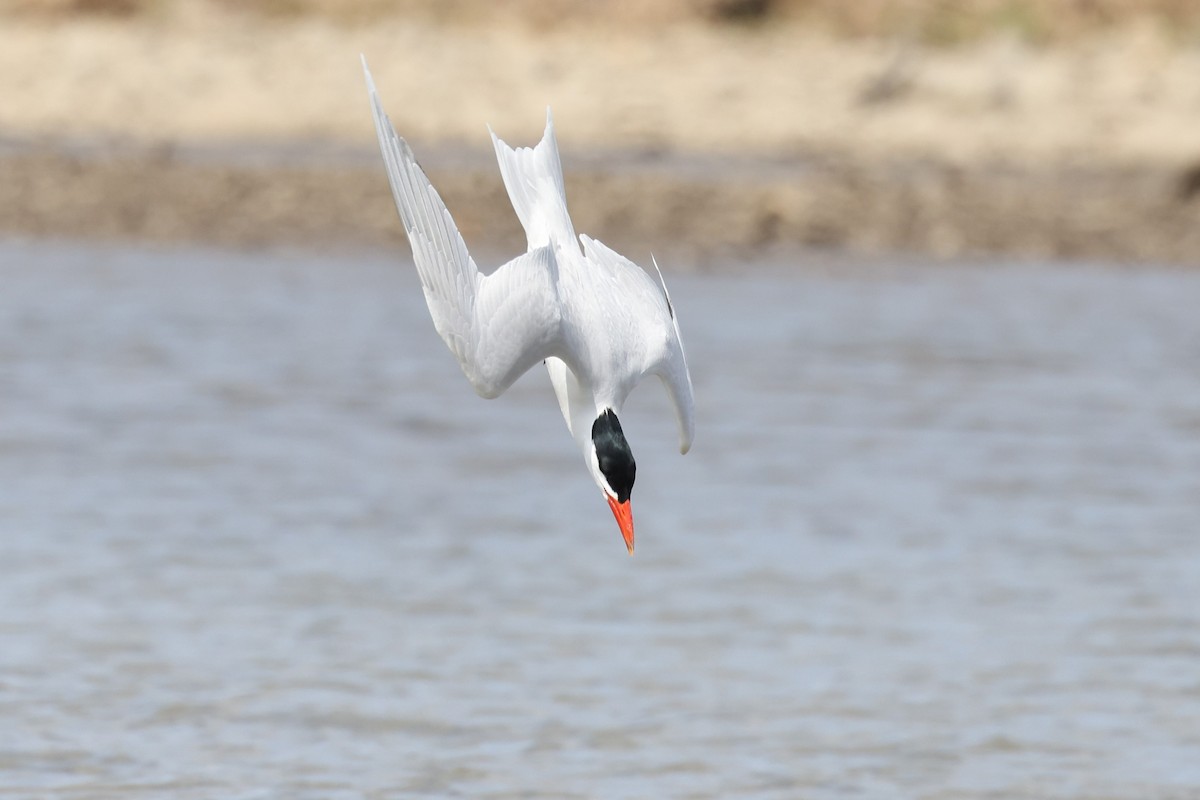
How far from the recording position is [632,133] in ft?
55.4

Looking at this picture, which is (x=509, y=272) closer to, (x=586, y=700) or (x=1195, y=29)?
(x=586, y=700)

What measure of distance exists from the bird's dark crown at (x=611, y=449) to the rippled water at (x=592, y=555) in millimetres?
878

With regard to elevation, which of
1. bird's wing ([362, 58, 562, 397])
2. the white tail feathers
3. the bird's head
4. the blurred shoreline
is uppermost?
the blurred shoreline

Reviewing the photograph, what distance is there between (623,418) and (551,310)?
17.9 feet

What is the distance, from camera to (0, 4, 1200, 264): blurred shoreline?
14727 mm

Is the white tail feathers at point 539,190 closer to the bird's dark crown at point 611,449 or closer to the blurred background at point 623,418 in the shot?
the bird's dark crown at point 611,449

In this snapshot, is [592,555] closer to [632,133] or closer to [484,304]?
[484,304]

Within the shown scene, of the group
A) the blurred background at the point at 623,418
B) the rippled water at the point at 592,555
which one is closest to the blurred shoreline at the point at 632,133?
the blurred background at the point at 623,418

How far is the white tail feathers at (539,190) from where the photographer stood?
591 centimetres

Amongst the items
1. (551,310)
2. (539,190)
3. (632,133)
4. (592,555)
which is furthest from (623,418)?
(632,133)

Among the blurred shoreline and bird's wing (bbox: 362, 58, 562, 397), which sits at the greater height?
the blurred shoreline

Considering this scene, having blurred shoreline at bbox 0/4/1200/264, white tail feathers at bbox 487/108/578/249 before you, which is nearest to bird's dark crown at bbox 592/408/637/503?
white tail feathers at bbox 487/108/578/249

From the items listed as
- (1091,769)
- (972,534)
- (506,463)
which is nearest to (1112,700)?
(1091,769)

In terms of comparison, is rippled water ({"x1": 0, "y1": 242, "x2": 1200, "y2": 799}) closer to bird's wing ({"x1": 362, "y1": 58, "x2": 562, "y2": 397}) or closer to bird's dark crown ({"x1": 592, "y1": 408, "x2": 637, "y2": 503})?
bird's dark crown ({"x1": 592, "y1": 408, "x2": 637, "y2": 503})
